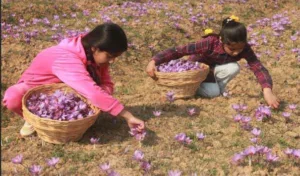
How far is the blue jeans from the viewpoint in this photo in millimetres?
6133

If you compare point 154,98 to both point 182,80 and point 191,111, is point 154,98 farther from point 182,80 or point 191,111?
point 191,111

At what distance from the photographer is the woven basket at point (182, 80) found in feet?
18.6

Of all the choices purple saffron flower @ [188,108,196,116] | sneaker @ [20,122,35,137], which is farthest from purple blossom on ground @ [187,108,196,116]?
sneaker @ [20,122,35,137]

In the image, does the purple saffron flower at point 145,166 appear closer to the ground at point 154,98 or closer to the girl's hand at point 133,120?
the ground at point 154,98

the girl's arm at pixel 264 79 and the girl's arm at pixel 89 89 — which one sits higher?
the girl's arm at pixel 89 89

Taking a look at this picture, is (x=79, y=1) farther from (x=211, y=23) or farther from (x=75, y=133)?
(x=75, y=133)

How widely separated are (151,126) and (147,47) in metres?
4.17

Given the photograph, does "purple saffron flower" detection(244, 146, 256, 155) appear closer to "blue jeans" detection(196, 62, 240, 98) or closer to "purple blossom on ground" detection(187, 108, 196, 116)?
"purple blossom on ground" detection(187, 108, 196, 116)

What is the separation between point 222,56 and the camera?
6.08 m

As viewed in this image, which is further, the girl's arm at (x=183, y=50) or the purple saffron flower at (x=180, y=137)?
the girl's arm at (x=183, y=50)

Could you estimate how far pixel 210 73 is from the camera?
255 inches

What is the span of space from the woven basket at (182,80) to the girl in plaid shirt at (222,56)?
0.19 meters

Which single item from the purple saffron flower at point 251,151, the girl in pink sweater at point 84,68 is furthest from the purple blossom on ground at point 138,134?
the purple saffron flower at point 251,151

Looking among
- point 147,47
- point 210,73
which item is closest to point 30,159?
point 210,73
